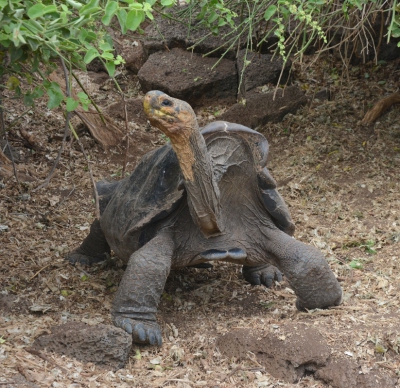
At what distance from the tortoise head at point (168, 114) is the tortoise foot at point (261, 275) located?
1.58m

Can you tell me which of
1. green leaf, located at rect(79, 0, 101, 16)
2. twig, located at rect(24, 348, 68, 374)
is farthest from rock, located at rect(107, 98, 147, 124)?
green leaf, located at rect(79, 0, 101, 16)

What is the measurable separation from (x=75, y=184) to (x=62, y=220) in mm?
752

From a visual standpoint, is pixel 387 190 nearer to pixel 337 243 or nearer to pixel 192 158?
pixel 337 243

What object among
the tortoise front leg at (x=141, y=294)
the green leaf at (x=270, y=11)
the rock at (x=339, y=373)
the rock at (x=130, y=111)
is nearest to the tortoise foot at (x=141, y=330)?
the tortoise front leg at (x=141, y=294)

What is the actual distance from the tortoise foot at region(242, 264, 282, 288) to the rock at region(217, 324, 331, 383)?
39.3 inches

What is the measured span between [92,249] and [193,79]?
10.2ft

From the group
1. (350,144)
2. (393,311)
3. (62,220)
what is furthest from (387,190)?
(62,220)

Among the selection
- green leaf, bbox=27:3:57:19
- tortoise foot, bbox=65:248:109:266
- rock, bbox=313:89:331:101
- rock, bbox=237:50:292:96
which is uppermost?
green leaf, bbox=27:3:57:19

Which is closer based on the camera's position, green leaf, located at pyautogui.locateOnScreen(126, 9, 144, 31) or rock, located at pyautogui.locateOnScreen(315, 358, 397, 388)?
green leaf, located at pyautogui.locateOnScreen(126, 9, 144, 31)

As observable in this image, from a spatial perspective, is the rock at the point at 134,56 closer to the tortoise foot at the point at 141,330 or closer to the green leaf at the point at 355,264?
the green leaf at the point at 355,264

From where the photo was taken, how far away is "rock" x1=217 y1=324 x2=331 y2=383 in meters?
3.15

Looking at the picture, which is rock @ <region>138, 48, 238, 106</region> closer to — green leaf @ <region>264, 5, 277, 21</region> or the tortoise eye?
green leaf @ <region>264, 5, 277, 21</region>

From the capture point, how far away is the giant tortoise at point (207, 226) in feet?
11.5

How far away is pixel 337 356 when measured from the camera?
316cm
